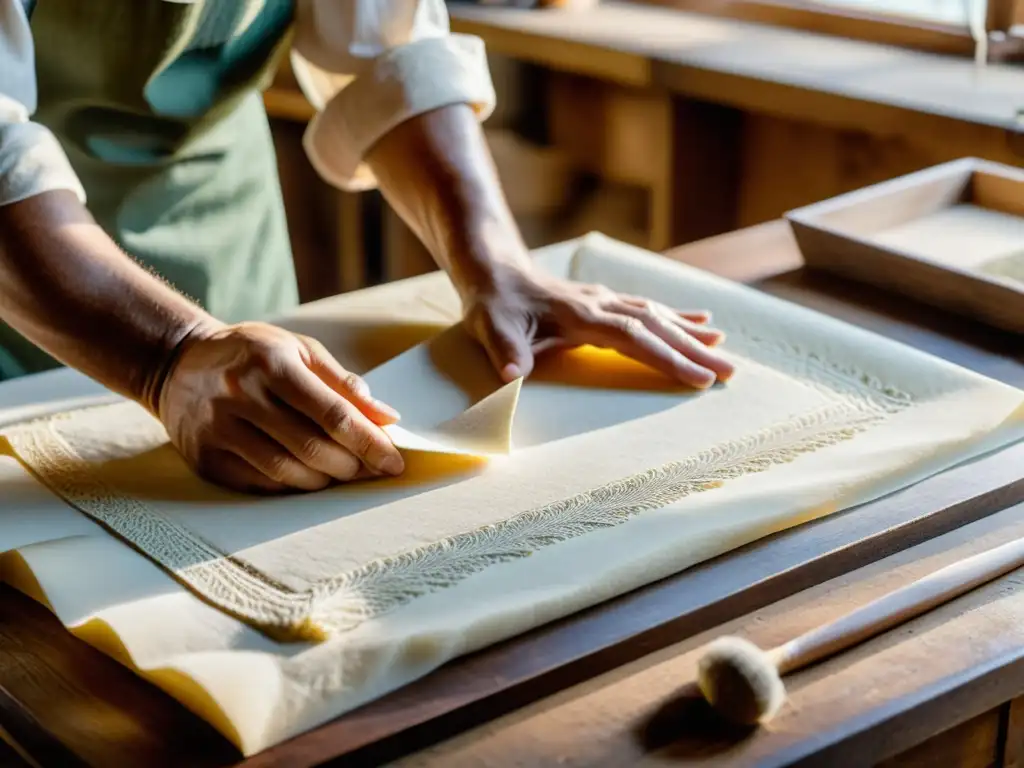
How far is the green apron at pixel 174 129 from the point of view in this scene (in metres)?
1.22

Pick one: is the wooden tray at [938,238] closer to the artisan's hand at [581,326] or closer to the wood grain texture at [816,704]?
the artisan's hand at [581,326]

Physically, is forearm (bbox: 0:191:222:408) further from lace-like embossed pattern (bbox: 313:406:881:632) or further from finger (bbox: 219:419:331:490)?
lace-like embossed pattern (bbox: 313:406:881:632)

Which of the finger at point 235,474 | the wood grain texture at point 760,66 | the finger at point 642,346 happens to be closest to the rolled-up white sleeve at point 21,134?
the finger at point 235,474

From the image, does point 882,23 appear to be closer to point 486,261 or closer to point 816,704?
point 486,261

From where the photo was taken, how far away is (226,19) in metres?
1.24

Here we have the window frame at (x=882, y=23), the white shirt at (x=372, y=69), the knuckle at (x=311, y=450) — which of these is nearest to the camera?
the knuckle at (x=311, y=450)

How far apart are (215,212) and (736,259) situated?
55 cm

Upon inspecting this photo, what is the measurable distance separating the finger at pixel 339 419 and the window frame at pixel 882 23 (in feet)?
4.66

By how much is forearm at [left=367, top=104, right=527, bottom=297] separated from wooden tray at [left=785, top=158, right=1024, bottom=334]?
0.97 feet

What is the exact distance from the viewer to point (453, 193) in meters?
1.14

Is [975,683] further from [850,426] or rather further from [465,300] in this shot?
[465,300]

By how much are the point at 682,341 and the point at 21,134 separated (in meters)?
0.51

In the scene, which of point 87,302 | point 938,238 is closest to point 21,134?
point 87,302

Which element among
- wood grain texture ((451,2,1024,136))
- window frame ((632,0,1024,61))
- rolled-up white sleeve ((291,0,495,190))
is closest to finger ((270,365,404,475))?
rolled-up white sleeve ((291,0,495,190))
